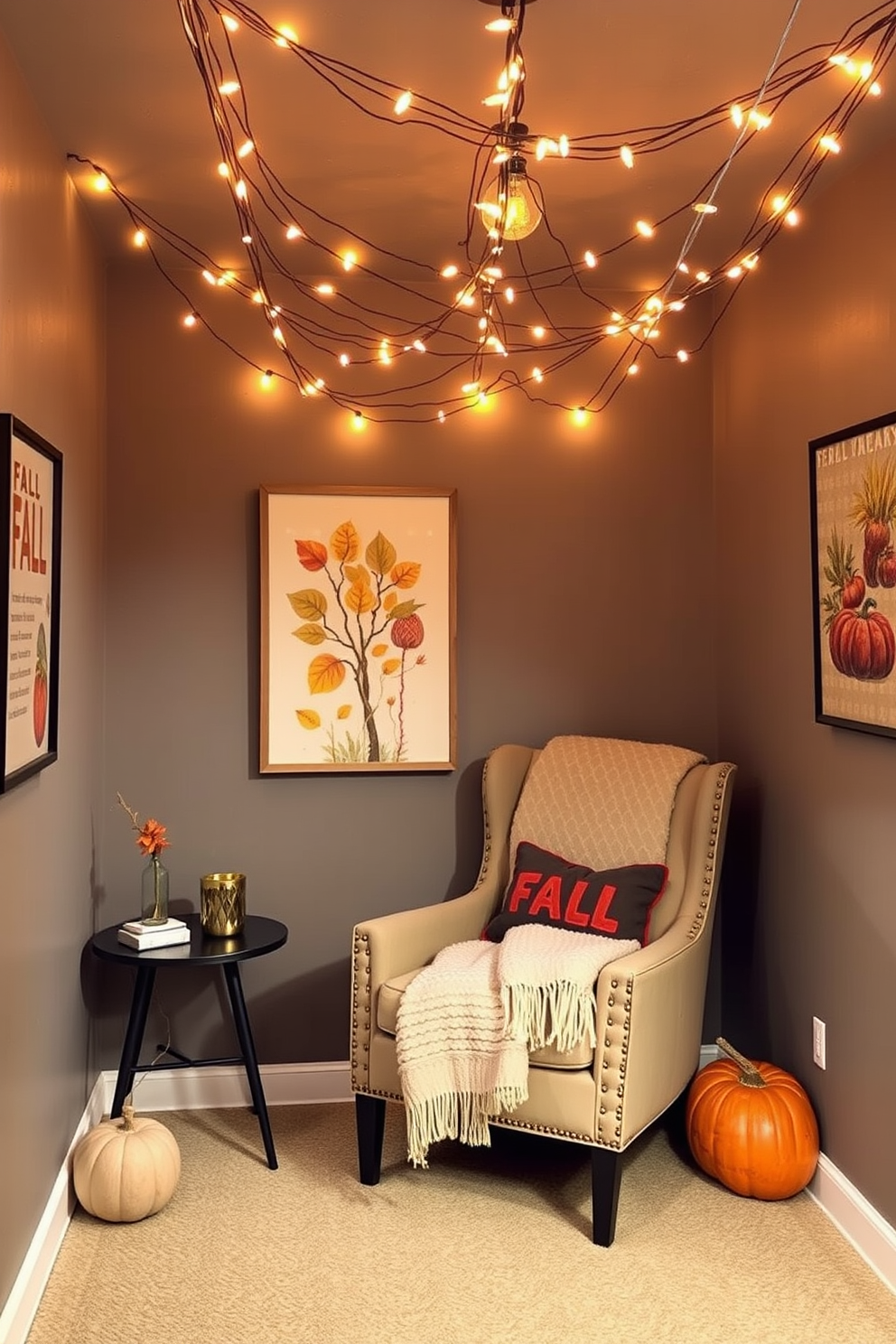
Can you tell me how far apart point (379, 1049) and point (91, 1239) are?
78 cm

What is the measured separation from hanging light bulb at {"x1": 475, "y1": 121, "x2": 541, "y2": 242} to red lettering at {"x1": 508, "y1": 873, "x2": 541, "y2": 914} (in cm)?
168

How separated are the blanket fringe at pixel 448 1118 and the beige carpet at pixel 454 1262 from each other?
8.0 inches

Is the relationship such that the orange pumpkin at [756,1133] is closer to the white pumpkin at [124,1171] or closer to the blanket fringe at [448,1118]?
the blanket fringe at [448,1118]

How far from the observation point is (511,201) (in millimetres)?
2307

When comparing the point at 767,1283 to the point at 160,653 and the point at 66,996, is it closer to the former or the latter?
the point at 66,996

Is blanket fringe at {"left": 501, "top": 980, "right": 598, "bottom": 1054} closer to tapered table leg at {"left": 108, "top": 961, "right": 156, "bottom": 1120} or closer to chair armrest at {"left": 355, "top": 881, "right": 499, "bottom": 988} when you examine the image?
chair armrest at {"left": 355, "top": 881, "right": 499, "bottom": 988}

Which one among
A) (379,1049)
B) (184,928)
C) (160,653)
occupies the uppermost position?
(160,653)

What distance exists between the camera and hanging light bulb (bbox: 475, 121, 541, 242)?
89.2 inches

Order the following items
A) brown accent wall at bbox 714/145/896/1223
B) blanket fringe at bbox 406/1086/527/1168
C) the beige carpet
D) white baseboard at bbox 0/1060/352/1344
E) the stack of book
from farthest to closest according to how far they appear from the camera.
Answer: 1. white baseboard at bbox 0/1060/352/1344
2. the stack of book
3. blanket fringe at bbox 406/1086/527/1168
4. brown accent wall at bbox 714/145/896/1223
5. the beige carpet

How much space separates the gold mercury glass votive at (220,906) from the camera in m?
3.15

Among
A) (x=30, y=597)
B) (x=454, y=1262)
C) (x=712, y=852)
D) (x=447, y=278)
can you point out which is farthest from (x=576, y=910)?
(x=447, y=278)

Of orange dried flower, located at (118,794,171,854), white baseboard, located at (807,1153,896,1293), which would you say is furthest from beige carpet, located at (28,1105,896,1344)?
orange dried flower, located at (118,794,171,854)

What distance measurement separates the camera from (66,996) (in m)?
2.96

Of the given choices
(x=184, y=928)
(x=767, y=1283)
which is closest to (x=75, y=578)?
(x=184, y=928)
